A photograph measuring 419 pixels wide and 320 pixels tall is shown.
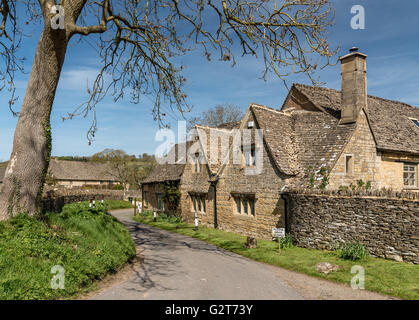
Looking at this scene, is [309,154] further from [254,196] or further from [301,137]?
[254,196]

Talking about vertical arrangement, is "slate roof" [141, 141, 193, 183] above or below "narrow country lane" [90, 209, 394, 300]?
above

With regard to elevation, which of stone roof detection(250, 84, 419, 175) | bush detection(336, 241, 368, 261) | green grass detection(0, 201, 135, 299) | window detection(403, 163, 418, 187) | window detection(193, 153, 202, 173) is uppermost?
stone roof detection(250, 84, 419, 175)

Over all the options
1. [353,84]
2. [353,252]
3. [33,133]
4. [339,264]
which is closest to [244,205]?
[353,252]

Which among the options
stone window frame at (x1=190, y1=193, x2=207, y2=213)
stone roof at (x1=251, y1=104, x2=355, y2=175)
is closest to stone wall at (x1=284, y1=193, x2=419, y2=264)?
stone roof at (x1=251, y1=104, x2=355, y2=175)

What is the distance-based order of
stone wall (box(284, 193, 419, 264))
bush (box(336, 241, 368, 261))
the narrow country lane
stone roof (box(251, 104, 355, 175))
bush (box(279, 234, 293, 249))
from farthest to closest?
1. stone roof (box(251, 104, 355, 175))
2. bush (box(279, 234, 293, 249))
3. bush (box(336, 241, 368, 261))
4. stone wall (box(284, 193, 419, 264))
5. the narrow country lane

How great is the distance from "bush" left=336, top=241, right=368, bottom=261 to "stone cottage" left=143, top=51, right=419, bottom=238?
11.8 feet

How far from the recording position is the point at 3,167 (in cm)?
6838

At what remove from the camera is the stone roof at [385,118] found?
62.2 feet

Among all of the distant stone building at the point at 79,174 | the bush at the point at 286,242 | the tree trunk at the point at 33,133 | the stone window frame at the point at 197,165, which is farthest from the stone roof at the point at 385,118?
the distant stone building at the point at 79,174

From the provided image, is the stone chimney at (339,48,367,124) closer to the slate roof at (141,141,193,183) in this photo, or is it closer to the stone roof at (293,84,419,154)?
the stone roof at (293,84,419,154)

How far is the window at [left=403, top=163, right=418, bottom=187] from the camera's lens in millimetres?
19820

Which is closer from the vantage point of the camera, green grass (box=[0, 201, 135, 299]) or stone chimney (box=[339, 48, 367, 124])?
green grass (box=[0, 201, 135, 299])
